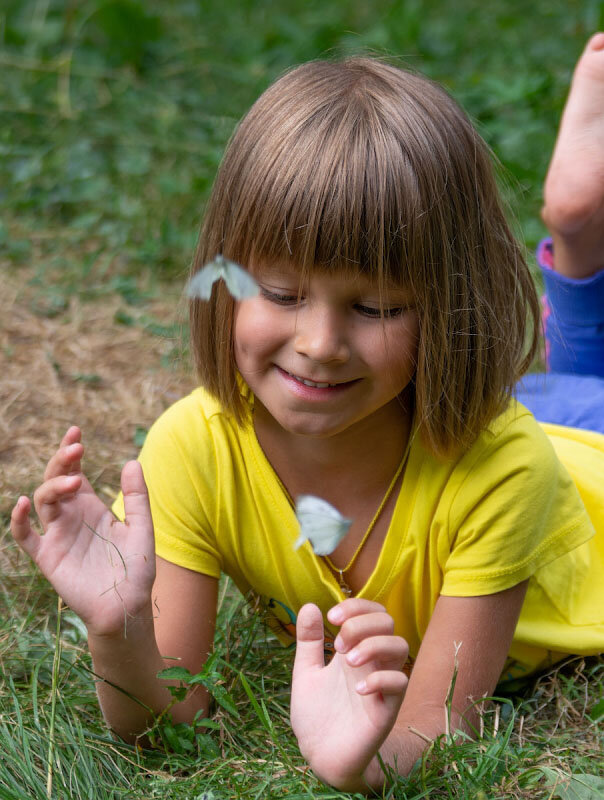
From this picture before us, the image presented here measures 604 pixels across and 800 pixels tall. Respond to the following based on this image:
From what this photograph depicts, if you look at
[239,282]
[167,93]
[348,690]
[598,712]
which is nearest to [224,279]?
[239,282]

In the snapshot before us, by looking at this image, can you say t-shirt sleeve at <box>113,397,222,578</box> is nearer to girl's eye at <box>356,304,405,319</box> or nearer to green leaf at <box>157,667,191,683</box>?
green leaf at <box>157,667,191,683</box>

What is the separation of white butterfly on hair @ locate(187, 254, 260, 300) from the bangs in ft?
0.07

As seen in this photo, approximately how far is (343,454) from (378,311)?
0.30m

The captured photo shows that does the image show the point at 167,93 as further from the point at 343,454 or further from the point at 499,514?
the point at 499,514

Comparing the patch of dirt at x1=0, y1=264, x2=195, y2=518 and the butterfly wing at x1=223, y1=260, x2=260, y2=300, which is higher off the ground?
the butterfly wing at x1=223, y1=260, x2=260, y2=300

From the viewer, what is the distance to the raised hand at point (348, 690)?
117 centimetres

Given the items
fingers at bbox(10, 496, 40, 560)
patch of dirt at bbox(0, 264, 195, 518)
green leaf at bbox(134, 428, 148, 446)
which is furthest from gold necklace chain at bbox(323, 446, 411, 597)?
green leaf at bbox(134, 428, 148, 446)

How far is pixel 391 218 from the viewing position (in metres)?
1.27

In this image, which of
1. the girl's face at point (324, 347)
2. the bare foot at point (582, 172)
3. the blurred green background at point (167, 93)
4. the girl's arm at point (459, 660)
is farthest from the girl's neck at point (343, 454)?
the blurred green background at point (167, 93)

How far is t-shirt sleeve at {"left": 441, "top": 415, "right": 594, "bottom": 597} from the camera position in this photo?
4.82 ft

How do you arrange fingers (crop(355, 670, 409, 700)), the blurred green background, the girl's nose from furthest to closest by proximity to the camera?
the blurred green background < the girl's nose < fingers (crop(355, 670, 409, 700))

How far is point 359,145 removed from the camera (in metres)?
1.28

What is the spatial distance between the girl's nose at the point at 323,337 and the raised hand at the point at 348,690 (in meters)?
0.29

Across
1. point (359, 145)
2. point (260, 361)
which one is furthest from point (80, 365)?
point (359, 145)
